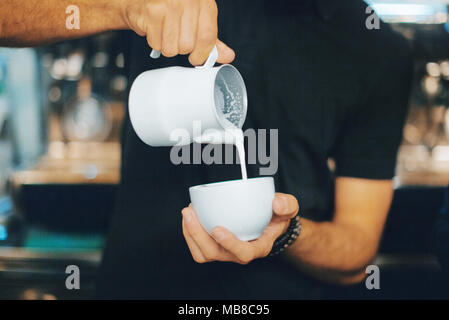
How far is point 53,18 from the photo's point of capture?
31.3 inches

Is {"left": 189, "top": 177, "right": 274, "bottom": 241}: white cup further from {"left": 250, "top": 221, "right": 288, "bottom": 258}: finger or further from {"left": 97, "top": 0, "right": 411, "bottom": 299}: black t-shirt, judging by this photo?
{"left": 97, "top": 0, "right": 411, "bottom": 299}: black t-shirt

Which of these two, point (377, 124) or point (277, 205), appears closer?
point (277, 205)

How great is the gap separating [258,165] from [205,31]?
0.44 m

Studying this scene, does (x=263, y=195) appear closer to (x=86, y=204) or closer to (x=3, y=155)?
(x=86, y=204)

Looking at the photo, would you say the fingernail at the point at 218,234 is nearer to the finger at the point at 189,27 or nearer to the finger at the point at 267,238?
the finger at the point at 267,238

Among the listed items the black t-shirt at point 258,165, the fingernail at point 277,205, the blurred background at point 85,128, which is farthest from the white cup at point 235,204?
the blurred background at point 85,128

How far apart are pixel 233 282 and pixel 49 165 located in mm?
1859

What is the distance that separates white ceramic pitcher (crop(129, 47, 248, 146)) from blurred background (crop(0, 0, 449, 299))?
123cm

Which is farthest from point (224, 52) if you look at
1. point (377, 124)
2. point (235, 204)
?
point (377, 124)

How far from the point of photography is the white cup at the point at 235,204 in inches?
26.0

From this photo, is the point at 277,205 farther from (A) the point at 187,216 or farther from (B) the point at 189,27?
(B) the point at 189,27

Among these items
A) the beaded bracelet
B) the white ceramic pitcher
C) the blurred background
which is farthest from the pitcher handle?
the blurred background

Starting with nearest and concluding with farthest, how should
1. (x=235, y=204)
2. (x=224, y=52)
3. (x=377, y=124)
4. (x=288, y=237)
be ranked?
(x=235, y=204) < (x=224, y=52) < (x=288, y=237) < (x=377, y=124)

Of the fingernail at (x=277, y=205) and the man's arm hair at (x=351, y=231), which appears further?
the man's arm hair at (x=351, y=231)
